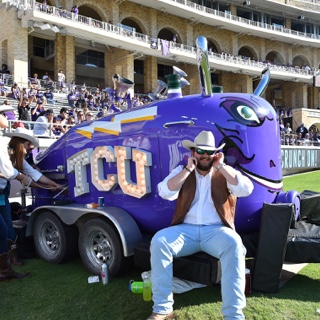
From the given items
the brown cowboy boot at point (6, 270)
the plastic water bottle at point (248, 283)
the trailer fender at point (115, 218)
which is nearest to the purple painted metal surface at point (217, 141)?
the trailer fender at point (115, 218)

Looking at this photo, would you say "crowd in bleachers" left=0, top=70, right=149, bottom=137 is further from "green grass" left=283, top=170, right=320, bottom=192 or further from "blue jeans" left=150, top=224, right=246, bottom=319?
"blue jeans" left=150, top=224, right=246, bottom=319

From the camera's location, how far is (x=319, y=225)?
14.1 ft

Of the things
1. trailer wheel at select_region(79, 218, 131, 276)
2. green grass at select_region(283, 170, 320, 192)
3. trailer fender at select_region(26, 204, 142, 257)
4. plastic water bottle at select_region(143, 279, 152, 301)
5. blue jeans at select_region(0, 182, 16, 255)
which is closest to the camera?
plastic water bottle at select_region(143, 279, 152, 301)

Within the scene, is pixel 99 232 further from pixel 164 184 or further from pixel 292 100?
pixel 292 100

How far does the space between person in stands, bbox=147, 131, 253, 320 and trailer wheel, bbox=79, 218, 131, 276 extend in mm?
925

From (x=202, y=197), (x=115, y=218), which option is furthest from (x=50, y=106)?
(x=202, y=197)

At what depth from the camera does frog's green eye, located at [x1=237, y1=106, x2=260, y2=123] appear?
368 centimetres

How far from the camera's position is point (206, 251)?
3301mm

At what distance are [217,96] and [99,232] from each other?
85.2 inches

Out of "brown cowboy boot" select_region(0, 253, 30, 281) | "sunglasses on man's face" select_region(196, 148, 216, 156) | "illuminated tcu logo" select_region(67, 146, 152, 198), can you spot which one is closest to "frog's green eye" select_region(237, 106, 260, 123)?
"sunglasses on man's face" select_region(196, 148, 216, 156)

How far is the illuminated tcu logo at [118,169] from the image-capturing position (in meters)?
4.03

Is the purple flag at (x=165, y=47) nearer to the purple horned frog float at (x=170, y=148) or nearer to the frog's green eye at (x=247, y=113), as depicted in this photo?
the purple horned frog float at (x=170, y=148)

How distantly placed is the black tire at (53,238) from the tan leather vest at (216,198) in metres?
1.88

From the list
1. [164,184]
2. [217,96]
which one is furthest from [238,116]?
[164,184]
